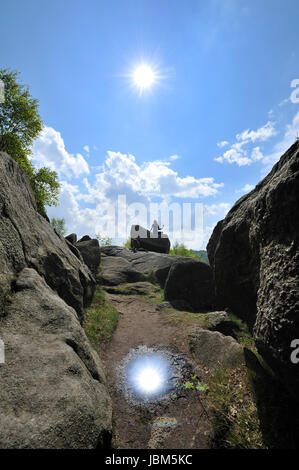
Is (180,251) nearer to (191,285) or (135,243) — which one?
(135,243)

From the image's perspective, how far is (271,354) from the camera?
449cm

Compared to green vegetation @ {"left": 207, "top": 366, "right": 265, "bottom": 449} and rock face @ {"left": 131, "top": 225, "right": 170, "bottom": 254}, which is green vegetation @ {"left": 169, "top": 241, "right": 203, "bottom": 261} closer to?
rock face @ {"left": 131, "top": 225, "right": 170, "bottom": 254}

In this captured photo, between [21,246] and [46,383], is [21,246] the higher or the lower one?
the higher one

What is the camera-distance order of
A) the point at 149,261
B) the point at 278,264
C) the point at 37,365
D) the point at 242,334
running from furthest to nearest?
the point at 149,261, the point at 242,334, the point at 278,264, the point at 37,365

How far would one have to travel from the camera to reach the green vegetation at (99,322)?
920 centimetres

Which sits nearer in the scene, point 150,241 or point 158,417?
point 158,417

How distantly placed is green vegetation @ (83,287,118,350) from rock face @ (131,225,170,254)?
25356 mm

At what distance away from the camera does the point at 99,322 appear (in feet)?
34.9

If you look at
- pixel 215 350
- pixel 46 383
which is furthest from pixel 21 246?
pixel 215 350

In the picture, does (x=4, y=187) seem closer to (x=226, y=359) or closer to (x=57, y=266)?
(x=57, y=266)

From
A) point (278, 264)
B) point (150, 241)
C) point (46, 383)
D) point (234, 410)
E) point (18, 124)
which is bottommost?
point (234, 410)

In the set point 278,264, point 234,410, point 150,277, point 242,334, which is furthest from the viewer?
point 150,277

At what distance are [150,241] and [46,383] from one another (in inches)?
1401
